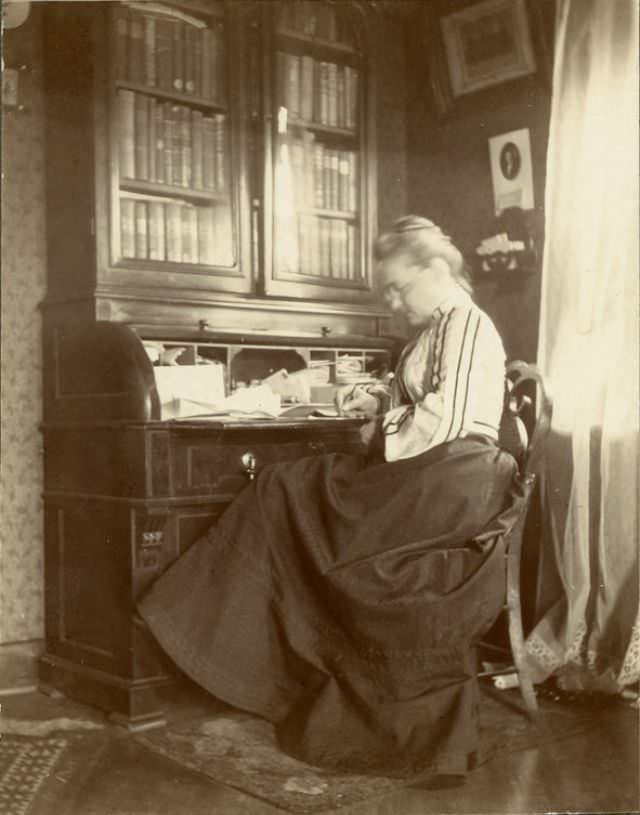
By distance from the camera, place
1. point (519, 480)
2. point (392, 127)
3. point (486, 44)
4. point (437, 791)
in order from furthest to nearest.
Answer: point (392, 127), point (486, 44), point (519, 480), point (437, 791)

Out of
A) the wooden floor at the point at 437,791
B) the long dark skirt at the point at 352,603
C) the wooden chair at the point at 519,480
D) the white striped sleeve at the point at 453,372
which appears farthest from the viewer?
the wooden chair at the point at 519,480

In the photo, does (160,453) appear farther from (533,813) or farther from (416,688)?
(533,813)

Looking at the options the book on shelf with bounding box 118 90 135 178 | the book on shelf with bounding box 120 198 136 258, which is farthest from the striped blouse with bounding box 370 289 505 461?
the book on shelf with bounding box 118 90 135 178

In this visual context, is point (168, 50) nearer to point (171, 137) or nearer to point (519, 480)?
point (171, 137)

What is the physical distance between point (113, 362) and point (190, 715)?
110 centimetres

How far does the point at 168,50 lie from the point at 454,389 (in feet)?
5.27

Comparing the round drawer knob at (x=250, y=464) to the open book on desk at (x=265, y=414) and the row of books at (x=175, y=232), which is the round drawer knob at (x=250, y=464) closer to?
the open book on desk at (x=265, y=414)

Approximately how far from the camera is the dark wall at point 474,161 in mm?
3596

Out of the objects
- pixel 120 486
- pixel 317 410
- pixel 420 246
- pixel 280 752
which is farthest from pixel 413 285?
pixel 280 752

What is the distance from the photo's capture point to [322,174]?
379 cm

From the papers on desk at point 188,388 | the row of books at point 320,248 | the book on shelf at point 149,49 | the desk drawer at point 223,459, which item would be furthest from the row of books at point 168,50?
the desk drawer at point 223,459

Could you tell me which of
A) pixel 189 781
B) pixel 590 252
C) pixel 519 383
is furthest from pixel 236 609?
pixel 590 252

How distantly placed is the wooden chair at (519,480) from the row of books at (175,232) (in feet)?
3.77

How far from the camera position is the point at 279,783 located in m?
2.42
